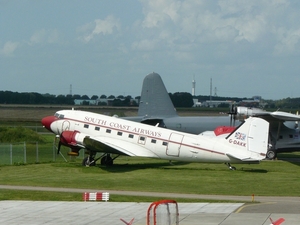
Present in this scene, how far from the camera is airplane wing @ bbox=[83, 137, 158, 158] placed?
38031 mm

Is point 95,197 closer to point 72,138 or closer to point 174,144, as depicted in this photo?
point 174,144

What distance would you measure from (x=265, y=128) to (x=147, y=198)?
38.5 ft

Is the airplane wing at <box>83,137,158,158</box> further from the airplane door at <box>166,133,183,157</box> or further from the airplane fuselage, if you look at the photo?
the airplane door at <box>166,133,183,157</box>

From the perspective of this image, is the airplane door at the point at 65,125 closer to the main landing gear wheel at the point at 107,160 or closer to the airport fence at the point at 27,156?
the main landing gear wheel at the point at 107,160

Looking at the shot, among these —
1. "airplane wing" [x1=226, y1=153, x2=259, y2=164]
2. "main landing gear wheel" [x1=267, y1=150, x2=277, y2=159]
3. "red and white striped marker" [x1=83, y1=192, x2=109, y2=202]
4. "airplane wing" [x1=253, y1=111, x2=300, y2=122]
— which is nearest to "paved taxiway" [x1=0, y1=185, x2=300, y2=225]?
"red and white striped marker" [x1=83, y1=192, x2=109, y2=202]

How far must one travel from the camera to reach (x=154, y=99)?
189 ft

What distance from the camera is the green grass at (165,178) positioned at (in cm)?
3094

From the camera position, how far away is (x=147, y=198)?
2758 centimetres

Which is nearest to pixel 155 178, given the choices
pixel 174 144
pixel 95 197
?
pixel 174 144

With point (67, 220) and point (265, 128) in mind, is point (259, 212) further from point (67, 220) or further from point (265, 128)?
point (265, 128)

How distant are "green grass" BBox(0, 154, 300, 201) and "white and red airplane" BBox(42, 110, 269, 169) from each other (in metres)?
1.03

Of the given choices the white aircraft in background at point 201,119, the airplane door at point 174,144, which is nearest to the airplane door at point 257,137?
the airplane door at point 174,144

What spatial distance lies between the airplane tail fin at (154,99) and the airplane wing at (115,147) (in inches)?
681

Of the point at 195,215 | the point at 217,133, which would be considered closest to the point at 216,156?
the point at 217,133
